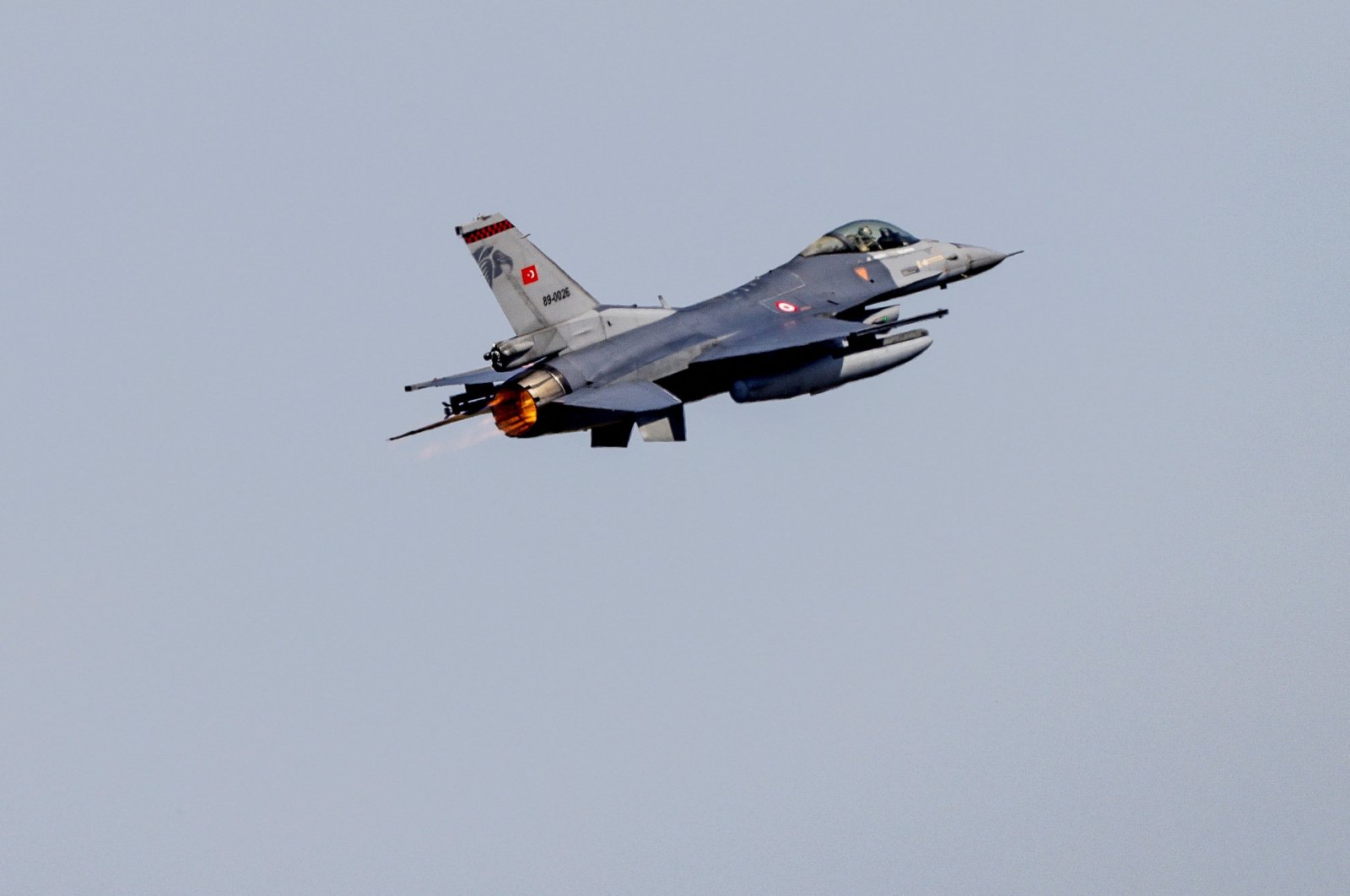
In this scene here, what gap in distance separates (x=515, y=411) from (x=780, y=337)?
481 centimetres

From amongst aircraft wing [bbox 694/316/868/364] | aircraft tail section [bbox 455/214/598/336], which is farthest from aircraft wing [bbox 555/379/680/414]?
aircraft tail section [bbox 455/214/598/336]

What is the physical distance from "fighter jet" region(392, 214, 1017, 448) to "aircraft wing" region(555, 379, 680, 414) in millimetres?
34

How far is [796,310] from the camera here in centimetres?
4303

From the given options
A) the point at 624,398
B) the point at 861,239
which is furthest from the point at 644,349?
the point at 861,239

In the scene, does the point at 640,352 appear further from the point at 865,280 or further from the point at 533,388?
the point at 865,280

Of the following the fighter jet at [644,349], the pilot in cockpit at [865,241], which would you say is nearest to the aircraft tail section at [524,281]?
the fighter jet at [644,349]

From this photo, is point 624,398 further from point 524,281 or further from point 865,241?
point 865,241

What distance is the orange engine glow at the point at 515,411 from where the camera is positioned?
39.3 meters

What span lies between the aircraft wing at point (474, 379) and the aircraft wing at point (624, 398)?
2081 mm

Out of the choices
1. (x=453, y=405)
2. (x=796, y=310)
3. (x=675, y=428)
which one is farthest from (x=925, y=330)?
(x=453, y=405)

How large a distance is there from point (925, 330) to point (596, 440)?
246 inches

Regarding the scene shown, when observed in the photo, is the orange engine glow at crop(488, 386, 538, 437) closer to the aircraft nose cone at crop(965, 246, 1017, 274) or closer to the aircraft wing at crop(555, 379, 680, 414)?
the aircraft wing at crop(555, 379, 680, 414)

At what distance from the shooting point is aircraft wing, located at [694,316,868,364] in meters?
40.4

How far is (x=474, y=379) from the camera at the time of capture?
41.6m
